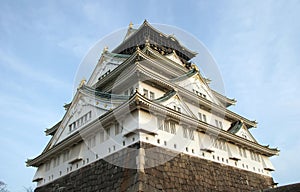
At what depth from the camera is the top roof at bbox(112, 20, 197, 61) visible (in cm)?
2694

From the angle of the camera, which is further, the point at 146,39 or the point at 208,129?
the point at 146,39

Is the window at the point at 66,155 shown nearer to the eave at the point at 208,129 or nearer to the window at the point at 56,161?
the window at the point at 56,161

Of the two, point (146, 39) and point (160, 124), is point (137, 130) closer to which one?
point (160, 124)

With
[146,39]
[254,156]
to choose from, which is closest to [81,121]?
[146,39]

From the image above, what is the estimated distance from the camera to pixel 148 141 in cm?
1402

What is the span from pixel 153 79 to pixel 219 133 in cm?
594

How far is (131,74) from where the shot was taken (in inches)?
698

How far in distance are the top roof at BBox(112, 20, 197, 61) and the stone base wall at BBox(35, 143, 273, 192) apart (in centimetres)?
1364

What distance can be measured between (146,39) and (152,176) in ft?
53.4

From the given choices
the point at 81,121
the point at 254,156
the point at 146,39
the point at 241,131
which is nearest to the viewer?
the point at 81,121

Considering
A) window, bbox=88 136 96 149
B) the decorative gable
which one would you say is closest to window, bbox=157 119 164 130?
window, bbox=88 136 96 149

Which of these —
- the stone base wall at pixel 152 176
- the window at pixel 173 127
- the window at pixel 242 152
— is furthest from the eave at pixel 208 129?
the stone base wall at pixel 152 176

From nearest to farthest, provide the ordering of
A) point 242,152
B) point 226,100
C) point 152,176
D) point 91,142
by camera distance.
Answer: point 152,176, point 91,142, point 242,152, point 226,100

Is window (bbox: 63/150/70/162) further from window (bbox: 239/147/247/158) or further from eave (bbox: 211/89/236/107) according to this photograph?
eave (bbox: 211/89/236/107)
